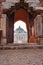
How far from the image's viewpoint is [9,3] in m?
12.1

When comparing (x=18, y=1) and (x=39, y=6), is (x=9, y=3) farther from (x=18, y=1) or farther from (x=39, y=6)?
(x=39, y=6)

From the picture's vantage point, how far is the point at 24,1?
40.5ft

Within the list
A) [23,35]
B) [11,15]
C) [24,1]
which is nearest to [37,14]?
[24,1]

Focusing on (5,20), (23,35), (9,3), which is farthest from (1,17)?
(23,35)

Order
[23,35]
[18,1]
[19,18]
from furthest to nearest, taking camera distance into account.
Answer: [23,35]
[19,18]
[18,1]

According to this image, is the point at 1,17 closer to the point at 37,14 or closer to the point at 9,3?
the point at 9,3

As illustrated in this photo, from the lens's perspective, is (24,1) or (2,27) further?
(24,1)

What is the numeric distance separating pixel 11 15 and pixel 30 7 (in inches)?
62.1

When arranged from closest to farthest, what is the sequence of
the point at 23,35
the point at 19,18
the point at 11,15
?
the point at 11,15 → the point at 19,18 → the point at 23,35

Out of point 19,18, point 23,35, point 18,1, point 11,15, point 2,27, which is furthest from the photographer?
point 23,35

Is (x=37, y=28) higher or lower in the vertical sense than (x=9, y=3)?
lower

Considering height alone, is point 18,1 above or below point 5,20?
above

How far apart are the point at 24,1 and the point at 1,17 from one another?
6.25 feet

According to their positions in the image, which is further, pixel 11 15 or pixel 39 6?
pixel 11 15
